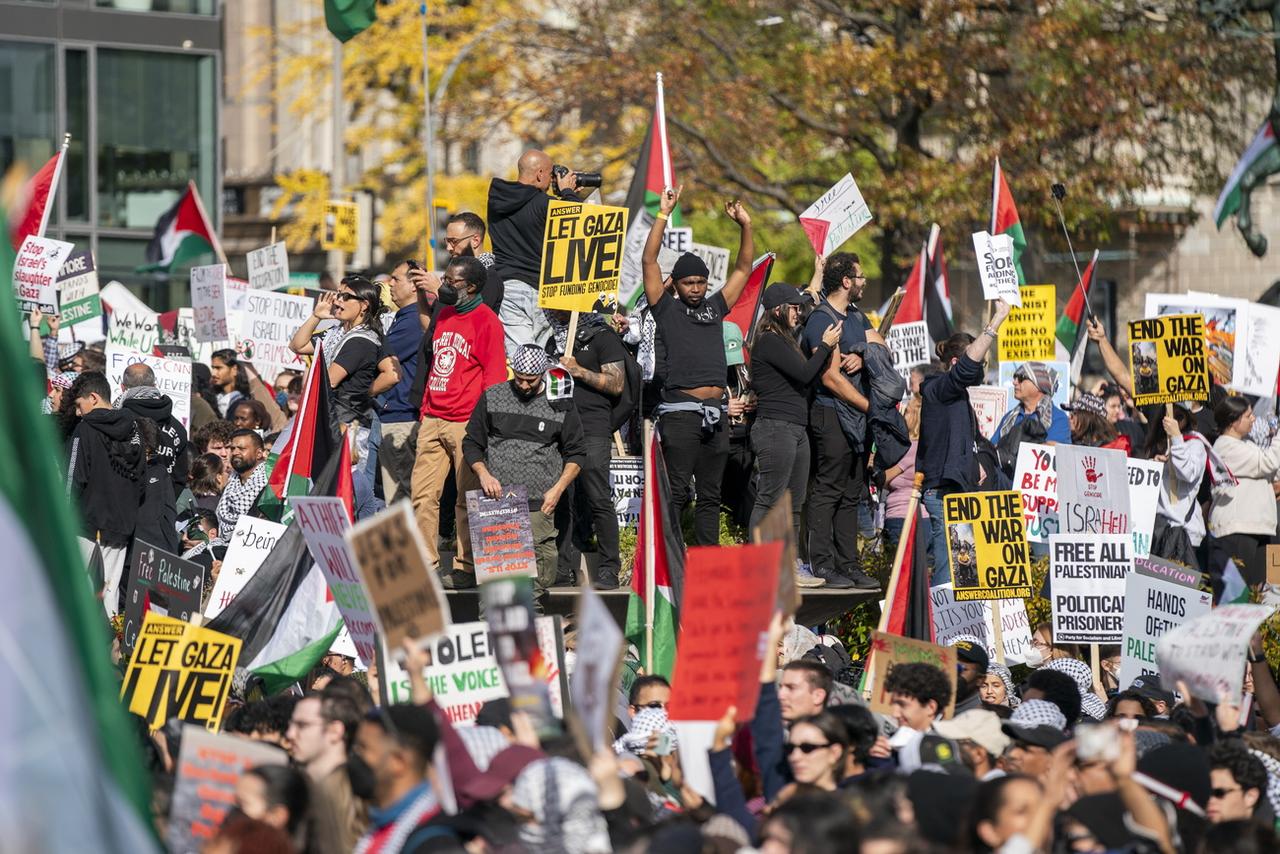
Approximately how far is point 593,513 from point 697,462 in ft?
2.32

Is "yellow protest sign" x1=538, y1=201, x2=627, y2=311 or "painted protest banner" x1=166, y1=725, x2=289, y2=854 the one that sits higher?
"yellow protest sign" x1=538, y1=201, x2=627, y2=311

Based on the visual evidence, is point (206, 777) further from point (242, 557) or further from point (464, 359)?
point (464, 359)

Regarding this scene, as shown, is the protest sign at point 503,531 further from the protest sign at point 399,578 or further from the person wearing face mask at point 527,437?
the protest sign at point 399,578

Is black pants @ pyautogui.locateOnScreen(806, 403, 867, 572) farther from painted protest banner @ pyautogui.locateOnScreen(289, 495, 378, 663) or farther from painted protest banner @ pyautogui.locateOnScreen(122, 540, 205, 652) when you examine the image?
painted protest banner @ pyautogui.locateOnScreen(289, 495, 378, 663)

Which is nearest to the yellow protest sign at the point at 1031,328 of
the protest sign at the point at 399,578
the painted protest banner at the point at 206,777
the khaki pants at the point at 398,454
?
the khaki pants at the point at 398,454

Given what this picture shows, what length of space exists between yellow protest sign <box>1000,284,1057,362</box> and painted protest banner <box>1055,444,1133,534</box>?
332cm

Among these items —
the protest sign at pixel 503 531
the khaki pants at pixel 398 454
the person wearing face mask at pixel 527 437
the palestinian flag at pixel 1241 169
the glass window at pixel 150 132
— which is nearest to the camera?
the protest sign at pixel 503 531

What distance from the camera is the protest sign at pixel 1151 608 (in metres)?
→ 11.6

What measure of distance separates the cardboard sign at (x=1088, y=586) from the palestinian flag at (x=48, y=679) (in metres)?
7.32

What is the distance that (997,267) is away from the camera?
14820mm

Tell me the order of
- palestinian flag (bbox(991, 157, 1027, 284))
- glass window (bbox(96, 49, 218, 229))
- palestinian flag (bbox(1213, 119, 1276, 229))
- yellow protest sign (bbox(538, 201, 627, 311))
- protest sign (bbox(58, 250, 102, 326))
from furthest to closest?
glass window (bbox(96, 49, 218, 229)) → palestinian flag (bbox(1213, 119, 1276, 229)) → palestinian flag (bbox(991, 157, 1027, 284)) → protest sign (bbox(58, 250, 102, 326)) → yellow protest sign (bbox(538, 201, 627, 311))

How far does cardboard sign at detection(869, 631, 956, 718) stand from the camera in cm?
962

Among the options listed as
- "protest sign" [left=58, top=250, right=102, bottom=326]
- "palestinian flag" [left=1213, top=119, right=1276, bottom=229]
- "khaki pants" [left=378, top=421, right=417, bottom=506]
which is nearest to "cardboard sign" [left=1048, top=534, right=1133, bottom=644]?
"khaki pants" [left=378, top=421, right=417, bottom=506]

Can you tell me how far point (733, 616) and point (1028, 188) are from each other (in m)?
21.7
